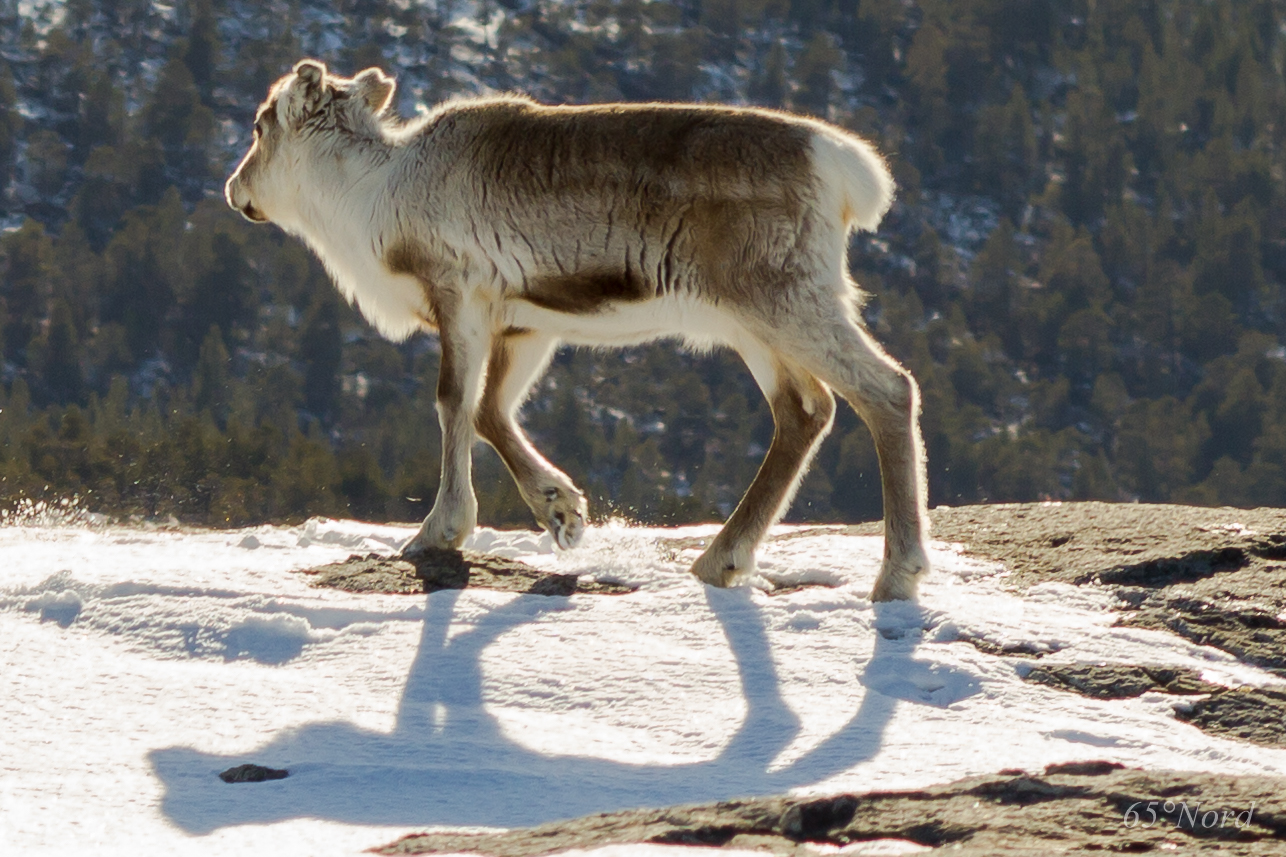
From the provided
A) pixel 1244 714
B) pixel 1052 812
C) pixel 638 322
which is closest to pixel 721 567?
pixel 638 322

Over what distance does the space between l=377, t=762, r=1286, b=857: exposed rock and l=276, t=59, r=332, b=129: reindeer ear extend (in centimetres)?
428

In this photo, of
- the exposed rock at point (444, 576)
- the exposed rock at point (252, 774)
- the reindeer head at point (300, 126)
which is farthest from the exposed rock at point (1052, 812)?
the reindeer head at point (300, 126)

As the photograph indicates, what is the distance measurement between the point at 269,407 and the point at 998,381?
2791 cm

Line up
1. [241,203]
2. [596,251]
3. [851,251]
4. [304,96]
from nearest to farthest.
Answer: [596,251]
[304,96]
[241,203]
[851,251]

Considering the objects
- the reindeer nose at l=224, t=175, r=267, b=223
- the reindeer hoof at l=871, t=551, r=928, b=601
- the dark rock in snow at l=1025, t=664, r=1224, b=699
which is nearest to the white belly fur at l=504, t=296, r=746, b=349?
the reindeer hoof at l=871, t=551, r=928, b=601

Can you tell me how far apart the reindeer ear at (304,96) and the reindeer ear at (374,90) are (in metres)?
0.15

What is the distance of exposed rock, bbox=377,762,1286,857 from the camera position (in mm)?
3119

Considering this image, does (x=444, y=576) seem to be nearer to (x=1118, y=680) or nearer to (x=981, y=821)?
(x=1118, y=680)

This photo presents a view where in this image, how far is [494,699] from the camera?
4.44m

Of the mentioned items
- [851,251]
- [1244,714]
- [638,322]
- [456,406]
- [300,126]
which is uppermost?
[851,251]

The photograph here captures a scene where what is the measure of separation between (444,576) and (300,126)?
2361 millimetres

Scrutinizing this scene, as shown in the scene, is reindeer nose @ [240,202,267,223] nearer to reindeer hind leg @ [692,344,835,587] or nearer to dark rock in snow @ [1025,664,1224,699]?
reindeer hind leg @ [692,344,835,587]

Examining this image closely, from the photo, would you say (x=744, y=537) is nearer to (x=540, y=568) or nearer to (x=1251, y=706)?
(x=540, y=568)

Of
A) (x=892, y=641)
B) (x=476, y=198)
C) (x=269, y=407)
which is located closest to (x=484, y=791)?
(x=892, y=641)
